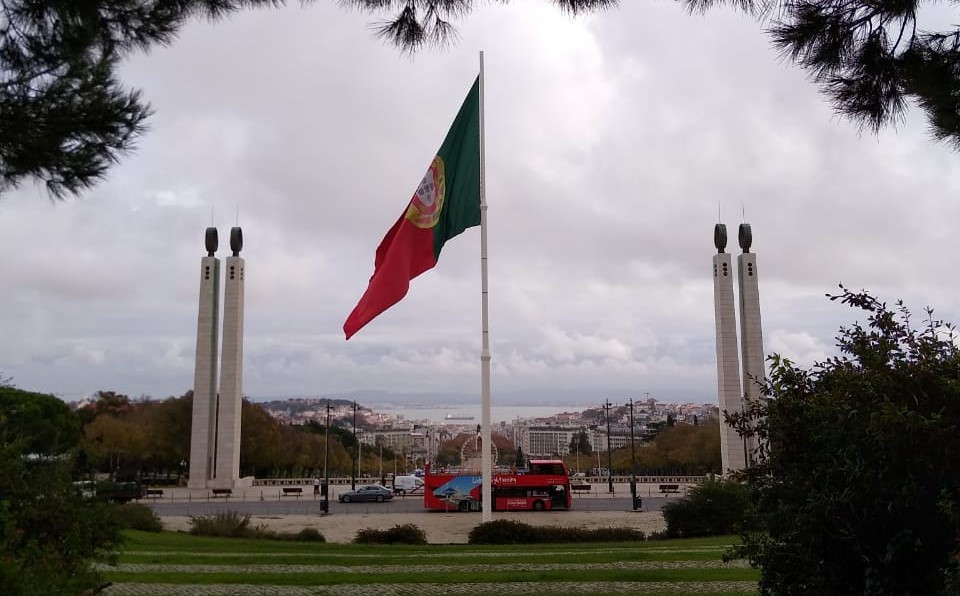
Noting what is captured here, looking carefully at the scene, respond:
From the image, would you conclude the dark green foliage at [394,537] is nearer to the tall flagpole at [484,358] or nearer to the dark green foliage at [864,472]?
the tall flagpole at [484,358]

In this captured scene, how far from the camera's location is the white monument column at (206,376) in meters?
43.9

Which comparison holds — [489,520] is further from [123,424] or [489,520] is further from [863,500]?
[123,424]

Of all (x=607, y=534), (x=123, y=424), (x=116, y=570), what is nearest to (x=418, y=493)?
(x=123, y=424)

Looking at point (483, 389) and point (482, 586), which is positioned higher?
point (483, 389)

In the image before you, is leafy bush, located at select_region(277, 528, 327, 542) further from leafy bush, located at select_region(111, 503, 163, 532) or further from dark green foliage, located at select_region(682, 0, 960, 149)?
dark green foliage, located at select_region(682, 0, 960, 149)

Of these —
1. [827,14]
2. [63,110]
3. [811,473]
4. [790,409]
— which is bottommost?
[811,473]

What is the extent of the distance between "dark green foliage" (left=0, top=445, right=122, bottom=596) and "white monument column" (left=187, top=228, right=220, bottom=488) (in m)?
37.8

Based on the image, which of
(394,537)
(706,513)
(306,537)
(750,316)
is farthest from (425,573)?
(750,316)

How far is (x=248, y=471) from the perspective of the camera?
62062mm

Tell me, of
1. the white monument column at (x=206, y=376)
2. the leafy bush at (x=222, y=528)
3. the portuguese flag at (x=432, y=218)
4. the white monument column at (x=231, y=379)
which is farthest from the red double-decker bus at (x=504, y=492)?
the portuguese flag at (x=432, y=218)

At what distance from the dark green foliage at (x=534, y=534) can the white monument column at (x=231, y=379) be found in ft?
89.5

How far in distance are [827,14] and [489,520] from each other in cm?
1521

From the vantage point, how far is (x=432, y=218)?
1694 cm

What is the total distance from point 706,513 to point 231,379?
30507 mm
